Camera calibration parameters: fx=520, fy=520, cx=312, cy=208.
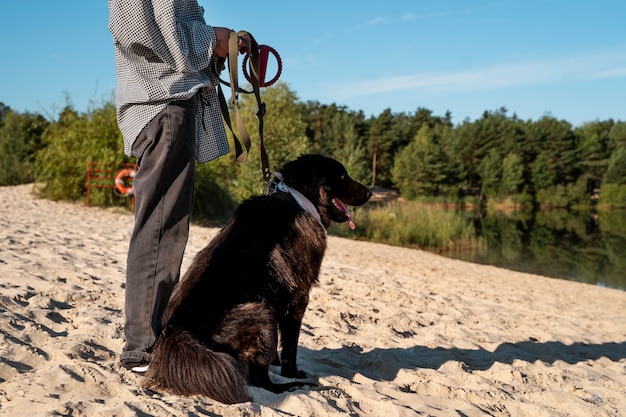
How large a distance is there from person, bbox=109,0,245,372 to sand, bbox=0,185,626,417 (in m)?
0.44

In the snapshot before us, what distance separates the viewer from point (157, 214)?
257 centimetres

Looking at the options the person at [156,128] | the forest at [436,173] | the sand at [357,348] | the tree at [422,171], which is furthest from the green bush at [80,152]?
the tree at [422,171]

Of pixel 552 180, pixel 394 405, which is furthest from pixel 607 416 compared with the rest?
pixel 552 180

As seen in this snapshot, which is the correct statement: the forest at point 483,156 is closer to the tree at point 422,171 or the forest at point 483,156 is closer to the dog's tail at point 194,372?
the tree at point 422,171

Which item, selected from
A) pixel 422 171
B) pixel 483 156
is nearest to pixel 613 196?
pixel 483 156

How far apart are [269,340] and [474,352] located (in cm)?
259

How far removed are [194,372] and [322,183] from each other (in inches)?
64.2

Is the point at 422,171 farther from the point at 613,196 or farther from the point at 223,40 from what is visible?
the point at 223,40

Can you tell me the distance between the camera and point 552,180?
201ft

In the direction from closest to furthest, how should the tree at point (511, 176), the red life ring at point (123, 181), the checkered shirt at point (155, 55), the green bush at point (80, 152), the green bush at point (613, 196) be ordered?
the checkered shirt at point (155, 55)
the red life ring at point (123, 181)
the green bush at point (80, 152)
the green bush at point (613, 196)
the tree at point (511, 176)

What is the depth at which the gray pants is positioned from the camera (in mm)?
2531

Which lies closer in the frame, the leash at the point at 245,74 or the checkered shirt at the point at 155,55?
the checkered shirt at the point at 155,55

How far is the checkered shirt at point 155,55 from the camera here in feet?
7.98

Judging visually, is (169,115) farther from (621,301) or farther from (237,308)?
(621,301)
